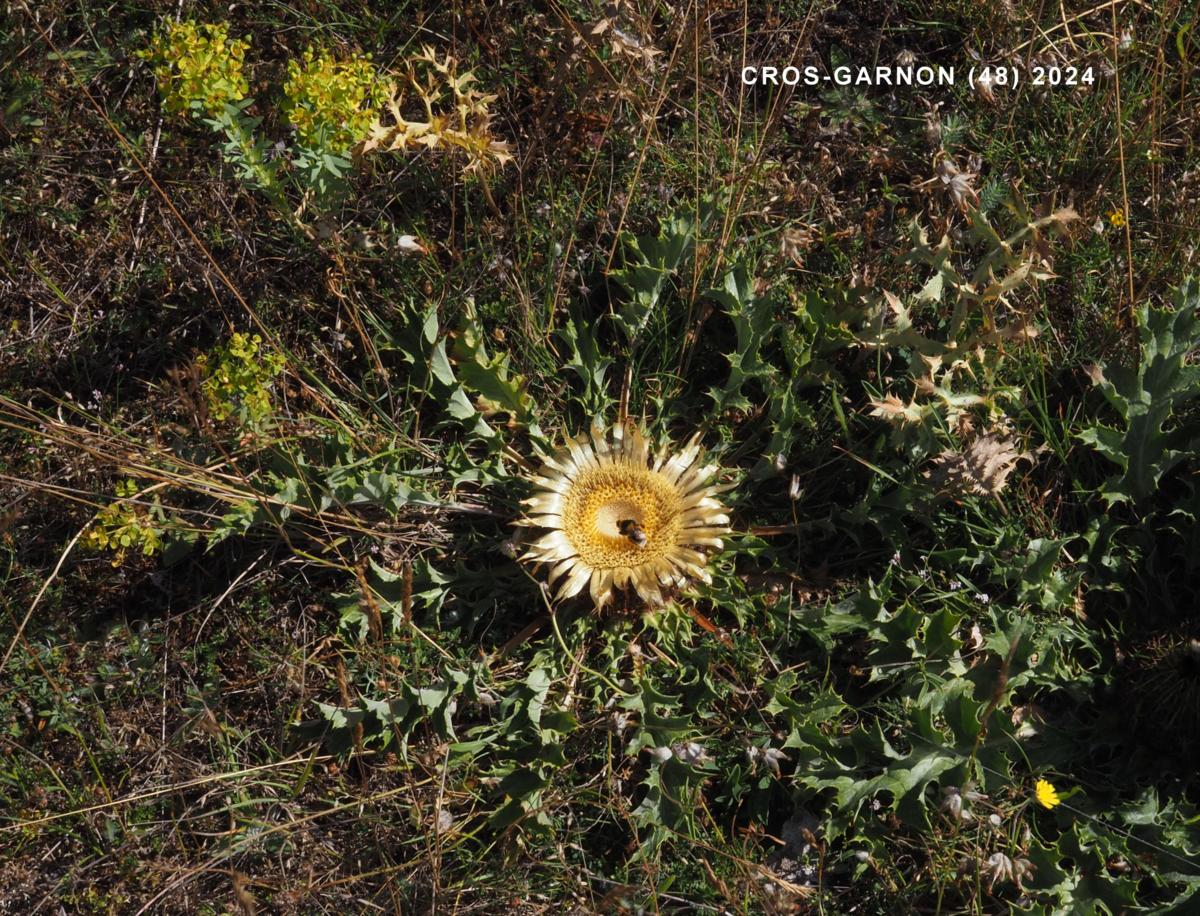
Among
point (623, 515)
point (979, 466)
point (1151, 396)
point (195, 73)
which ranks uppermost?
point (195, 73)

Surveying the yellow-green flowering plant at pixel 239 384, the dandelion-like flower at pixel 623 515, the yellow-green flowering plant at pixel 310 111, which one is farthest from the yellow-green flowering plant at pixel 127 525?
the dandelion-like flower at pixel 623 515

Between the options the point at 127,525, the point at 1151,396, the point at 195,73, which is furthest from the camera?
the point at 1151,396

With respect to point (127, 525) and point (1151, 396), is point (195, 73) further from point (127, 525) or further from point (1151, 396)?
point (1151, 396)

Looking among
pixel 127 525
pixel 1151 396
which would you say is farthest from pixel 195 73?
pixel 1151 396

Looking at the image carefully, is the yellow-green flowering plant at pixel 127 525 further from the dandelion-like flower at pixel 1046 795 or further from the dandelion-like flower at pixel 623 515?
the dandelion-like flower at pixel 1046 795

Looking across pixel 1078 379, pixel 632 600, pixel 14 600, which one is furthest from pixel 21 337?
pixel 1078 379

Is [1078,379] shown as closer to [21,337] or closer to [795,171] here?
[795,171]

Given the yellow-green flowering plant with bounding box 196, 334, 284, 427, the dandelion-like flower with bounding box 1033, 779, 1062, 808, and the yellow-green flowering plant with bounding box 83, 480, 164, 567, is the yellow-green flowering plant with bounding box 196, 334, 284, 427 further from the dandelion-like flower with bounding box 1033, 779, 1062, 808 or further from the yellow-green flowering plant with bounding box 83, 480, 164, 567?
the dandelion-like flower with bounding box 1033, 779, 1062, 808
